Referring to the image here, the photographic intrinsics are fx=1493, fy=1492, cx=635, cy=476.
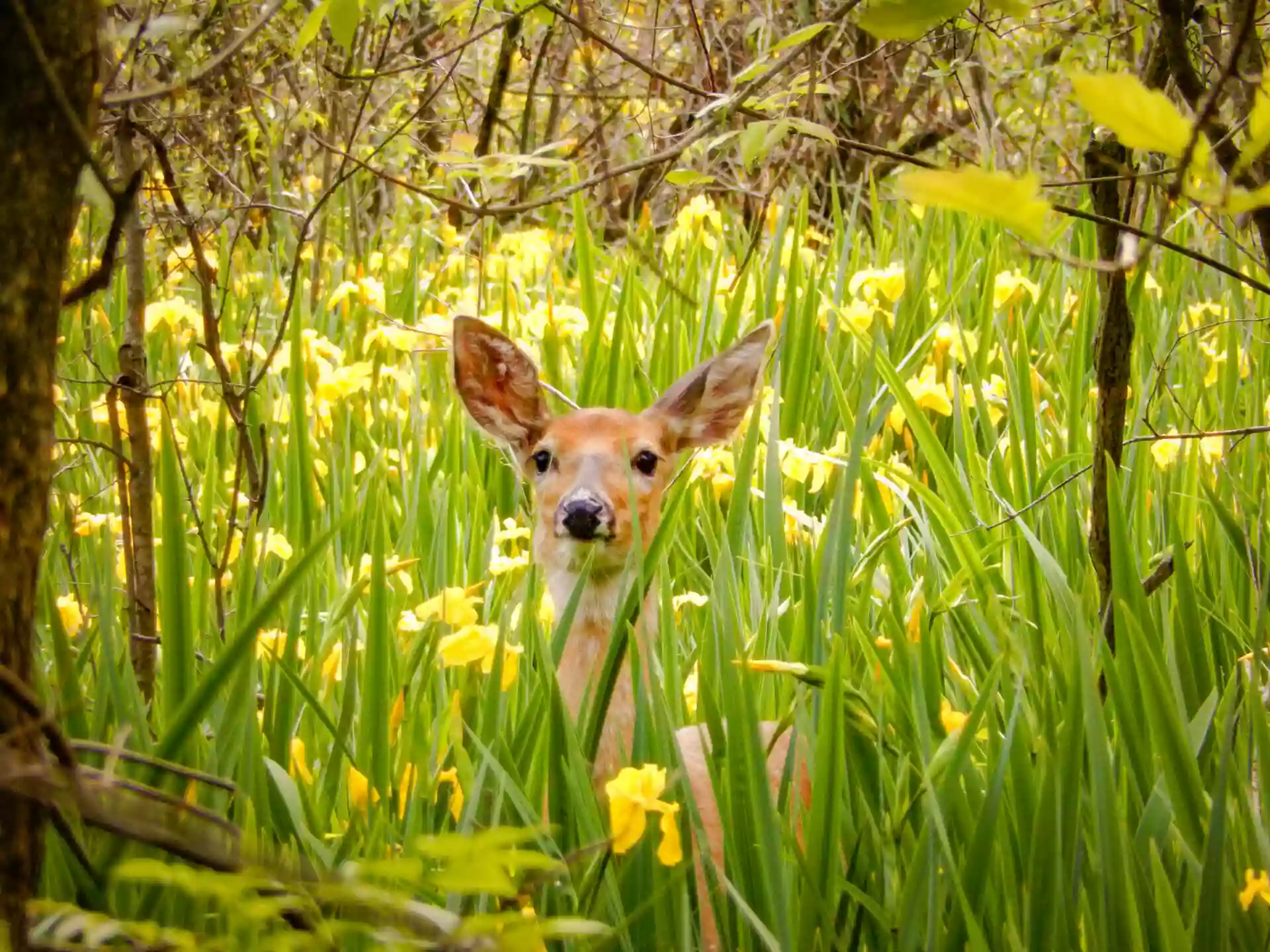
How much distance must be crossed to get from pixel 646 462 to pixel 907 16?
7.01 ft

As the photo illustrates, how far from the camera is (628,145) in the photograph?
6.07 m

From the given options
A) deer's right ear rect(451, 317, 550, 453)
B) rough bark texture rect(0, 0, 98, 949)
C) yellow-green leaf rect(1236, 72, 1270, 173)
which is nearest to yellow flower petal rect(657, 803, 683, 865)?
rough bark texture rect(0, 0, 98, 949)

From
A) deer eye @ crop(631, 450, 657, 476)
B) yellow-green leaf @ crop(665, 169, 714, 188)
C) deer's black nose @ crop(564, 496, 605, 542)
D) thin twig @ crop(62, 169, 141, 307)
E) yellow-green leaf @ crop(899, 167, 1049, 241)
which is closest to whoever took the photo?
yellow-green leaf @ crop(899, 167, 1049, 241)

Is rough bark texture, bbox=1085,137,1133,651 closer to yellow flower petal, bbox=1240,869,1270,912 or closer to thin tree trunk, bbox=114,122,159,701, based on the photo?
yellow flower petal, bbox=1240,869,1270,912

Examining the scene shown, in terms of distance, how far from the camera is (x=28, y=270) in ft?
3.67

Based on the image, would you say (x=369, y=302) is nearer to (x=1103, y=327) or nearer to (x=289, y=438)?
(x=289, y=438)

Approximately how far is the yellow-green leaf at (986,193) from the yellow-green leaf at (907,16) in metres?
0.24

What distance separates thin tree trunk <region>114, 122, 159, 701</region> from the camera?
2.16 metres

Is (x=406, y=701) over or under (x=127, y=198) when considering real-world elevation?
under

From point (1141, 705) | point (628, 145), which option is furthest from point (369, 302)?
point (1141, 705)

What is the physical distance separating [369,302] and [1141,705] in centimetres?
318

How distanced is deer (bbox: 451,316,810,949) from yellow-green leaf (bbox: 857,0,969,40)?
5.30 feet

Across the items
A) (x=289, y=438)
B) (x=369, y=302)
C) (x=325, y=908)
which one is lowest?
(x=325, y=908)

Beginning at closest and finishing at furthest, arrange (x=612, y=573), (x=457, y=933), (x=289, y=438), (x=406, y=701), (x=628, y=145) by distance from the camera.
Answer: (x=457, y=933) < (x=406, y=701) < (x=612, y=573) < (x=289, y=438) < (x=628, y=145)
